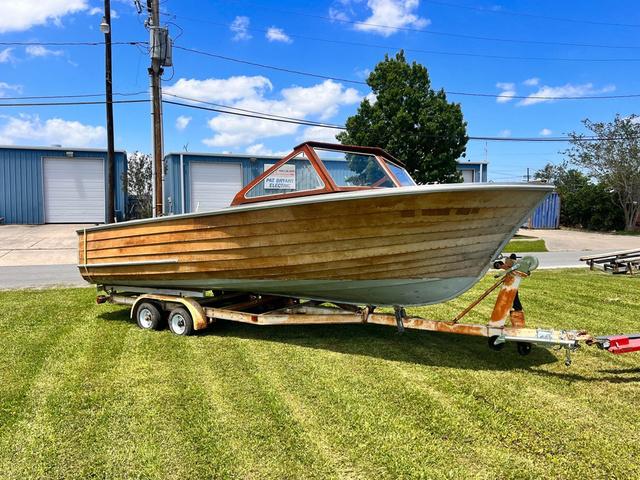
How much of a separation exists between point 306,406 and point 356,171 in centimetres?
250

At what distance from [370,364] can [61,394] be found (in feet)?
8.54

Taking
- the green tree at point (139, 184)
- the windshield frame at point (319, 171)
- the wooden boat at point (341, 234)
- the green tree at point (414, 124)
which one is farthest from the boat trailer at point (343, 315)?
the green tree at point (139, 184)

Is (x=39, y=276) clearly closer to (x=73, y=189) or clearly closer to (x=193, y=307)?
(x=193, y=307)

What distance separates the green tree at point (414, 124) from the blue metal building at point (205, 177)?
6.58 meters

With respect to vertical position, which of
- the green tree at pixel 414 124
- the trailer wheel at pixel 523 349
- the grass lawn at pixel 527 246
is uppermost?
the green tree at pixel 414 124

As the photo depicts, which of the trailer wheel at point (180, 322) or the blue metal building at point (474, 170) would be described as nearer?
the trailer wheel at point (180, 322)

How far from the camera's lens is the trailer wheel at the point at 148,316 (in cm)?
551

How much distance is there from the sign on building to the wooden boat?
1 centimetres

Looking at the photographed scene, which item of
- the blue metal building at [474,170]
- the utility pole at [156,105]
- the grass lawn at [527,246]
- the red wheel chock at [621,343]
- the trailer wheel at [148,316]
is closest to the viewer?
the red wheel chock at [621,343]

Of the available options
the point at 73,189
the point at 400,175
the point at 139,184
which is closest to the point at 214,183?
the point at 139,184

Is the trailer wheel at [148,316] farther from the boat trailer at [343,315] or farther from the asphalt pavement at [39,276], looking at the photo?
the asphalt pavement at [39,276]

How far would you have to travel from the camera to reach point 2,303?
705 cm

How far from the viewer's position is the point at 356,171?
4.84 m

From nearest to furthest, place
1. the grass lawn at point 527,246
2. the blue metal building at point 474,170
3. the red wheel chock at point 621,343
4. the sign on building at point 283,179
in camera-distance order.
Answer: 1. the red wheel chock at point 621,343
2. the sign on building at point 283,179
3. the grass lawn at point 527,246
4. the blue metal building at point 474,170
